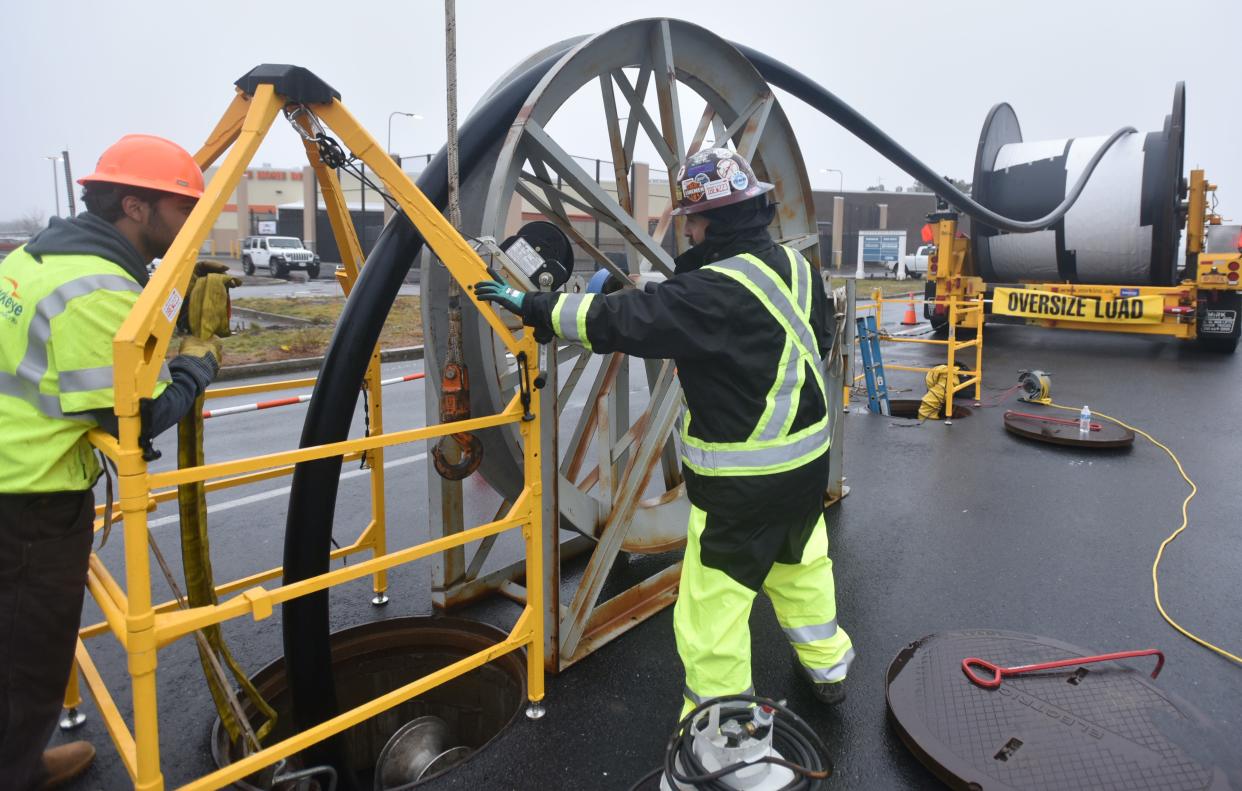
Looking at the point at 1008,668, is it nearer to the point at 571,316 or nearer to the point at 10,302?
the point at 571,316

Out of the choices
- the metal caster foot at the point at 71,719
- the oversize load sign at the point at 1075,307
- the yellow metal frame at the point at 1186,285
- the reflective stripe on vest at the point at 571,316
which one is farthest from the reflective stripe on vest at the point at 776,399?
the oversize load sign at the point at 1075,307

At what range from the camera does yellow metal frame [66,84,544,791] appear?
1.84 m

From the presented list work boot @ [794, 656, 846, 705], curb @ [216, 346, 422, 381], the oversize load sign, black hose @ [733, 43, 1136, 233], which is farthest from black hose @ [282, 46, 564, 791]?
the oversize load sign

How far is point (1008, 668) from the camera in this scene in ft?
10.5

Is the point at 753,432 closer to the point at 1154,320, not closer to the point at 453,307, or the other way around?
the point at 453,307

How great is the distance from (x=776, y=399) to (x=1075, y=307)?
11.3 m

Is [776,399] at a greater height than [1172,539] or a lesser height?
greater

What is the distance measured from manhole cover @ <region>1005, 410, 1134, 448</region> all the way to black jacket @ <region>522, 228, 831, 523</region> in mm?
5262

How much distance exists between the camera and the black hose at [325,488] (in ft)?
8.78

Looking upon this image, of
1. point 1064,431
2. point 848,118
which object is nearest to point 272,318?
point 848,118

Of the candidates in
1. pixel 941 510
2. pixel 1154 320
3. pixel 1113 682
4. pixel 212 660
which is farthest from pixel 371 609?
pixel 1154 320

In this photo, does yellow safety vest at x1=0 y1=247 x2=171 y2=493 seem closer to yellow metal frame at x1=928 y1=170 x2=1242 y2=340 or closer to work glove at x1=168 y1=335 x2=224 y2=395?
work glove at x1=168 y1=335 x2=224 y2=395

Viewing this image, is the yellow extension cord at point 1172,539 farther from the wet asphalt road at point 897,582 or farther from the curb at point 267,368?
the curb at point 267,368

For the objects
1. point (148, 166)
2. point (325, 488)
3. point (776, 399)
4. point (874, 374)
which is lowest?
point (874, 374)
